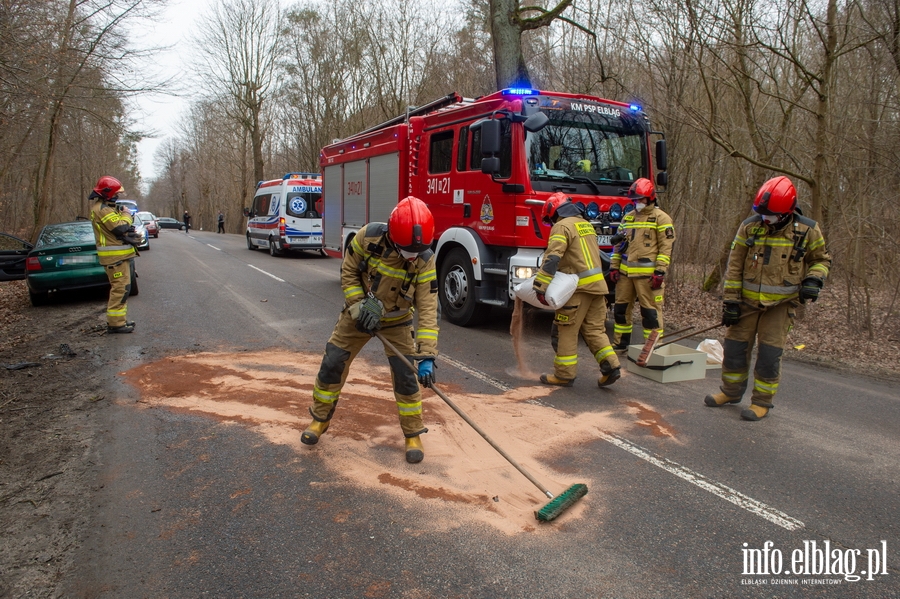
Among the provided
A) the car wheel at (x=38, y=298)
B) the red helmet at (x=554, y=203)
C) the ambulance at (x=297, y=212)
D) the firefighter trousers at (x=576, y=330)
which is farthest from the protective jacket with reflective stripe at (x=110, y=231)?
the ambulance at (x=297, y=212)

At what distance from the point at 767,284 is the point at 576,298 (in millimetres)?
1592

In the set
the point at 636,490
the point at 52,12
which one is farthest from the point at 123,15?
the point at 636,490

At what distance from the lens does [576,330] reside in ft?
17.9

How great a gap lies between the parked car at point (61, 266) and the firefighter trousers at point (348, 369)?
23.2ft

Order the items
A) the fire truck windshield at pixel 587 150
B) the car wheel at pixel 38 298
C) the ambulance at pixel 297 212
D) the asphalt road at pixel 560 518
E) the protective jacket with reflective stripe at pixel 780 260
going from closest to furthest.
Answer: the asphalt road at pixel 560 518 → the protective jacket with reflective stripe at pixel 780 260 → the fire truck windshield at pixel 587 150 → the car wheel at pixel 38 298 → the ambulance at pixel 297 212

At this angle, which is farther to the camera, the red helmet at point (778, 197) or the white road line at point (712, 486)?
the red helmet at point (778, 197)

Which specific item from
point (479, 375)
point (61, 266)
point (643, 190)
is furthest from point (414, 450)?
point (61, 266)

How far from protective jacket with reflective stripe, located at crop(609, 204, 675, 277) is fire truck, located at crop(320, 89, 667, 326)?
69 cm

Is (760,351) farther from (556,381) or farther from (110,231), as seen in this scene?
(110,231)

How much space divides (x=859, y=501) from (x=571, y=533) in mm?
1807

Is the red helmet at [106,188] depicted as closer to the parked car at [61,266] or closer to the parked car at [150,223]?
the parked car at [61,266]

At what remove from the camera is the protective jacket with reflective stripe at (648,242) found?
20.4ft

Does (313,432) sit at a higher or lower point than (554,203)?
lower

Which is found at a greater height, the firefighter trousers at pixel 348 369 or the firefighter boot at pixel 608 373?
the firefighter trousers at pixel 348 369
